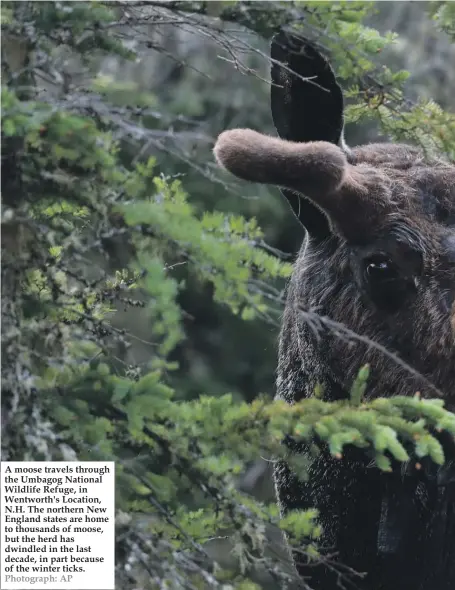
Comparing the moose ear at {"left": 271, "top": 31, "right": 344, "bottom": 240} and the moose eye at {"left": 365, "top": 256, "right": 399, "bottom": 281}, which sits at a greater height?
the moose ear at {"left": 271, "top": 31, "right": 344, "bottom": 240}

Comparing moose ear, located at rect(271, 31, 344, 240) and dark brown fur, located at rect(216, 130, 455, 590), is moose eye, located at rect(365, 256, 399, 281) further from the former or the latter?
moose ear, located at rect(271, 31, 344, 240)

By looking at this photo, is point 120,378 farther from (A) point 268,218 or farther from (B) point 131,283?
(A) point 268,218

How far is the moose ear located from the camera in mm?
3723

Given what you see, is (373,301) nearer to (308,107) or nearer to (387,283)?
(387,283)

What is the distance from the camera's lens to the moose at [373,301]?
353cm

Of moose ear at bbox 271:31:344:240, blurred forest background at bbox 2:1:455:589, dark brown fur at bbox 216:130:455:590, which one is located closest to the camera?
blurred forest background at bbox 2:1:455:589

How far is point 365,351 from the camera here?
3.63 m

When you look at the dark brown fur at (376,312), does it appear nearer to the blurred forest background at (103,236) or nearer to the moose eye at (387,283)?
the moose eye at (387,283)

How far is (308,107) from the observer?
3887mm

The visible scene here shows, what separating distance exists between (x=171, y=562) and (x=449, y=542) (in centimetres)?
134

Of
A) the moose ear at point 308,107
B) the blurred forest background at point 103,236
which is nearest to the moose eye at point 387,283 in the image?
the moose ear at point 308,107

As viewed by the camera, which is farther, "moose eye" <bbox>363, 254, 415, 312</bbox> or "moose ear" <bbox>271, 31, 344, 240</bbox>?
"moose ear" <bbox>271, 31, 344, 240</bbox>

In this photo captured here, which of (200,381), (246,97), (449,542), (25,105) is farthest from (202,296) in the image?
(25,105)

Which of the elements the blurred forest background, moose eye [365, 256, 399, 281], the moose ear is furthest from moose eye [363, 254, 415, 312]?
the blurred forest background
